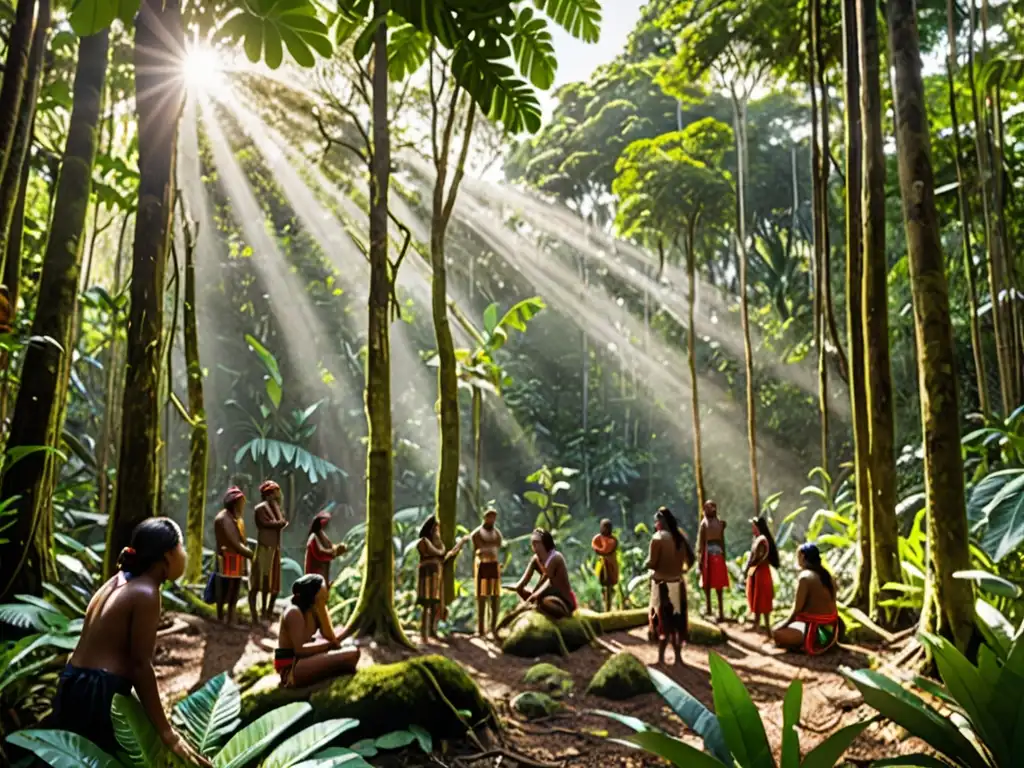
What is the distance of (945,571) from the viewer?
14.3ft

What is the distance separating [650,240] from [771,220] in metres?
13.2

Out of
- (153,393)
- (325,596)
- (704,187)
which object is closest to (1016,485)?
(325,596)

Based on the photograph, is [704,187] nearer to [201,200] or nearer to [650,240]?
[650,240]

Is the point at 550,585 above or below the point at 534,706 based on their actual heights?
above

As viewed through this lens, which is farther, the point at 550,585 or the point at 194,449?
the point at 194,449

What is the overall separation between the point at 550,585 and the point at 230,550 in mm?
3364

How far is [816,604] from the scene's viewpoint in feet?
20.8

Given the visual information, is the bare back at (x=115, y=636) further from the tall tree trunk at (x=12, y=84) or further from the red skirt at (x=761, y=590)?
the red skirt at (x=761, y=590)

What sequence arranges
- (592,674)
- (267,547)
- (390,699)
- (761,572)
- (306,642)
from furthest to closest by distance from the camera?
1. (761,572)
2. (267,547)
3. (592,674)
4. (306,642)
5. (390,699)

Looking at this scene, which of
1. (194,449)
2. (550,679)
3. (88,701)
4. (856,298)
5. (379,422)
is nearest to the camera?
(88,701)

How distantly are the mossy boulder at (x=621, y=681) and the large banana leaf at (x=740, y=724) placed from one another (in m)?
2.92

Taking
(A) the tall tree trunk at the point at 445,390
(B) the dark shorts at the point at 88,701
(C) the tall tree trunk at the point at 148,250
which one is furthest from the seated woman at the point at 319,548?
(B) the dark shorts at the point at 88,701

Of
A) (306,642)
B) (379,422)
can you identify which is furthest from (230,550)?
(306,642)

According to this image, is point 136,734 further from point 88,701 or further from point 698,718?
point 698,718
